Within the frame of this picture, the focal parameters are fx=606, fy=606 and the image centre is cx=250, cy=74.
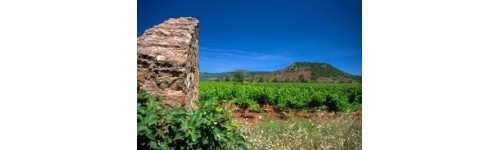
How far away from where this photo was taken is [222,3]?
4.05m

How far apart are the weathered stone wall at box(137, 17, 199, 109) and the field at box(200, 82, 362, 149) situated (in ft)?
0.74

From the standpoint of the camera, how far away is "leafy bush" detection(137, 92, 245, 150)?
4.00 metres

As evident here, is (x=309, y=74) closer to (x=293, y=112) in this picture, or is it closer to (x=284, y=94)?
(x=284, y=94)

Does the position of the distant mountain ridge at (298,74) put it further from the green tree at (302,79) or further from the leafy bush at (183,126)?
the leafy bush at (183,126)

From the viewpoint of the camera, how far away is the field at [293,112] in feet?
A: 14.3

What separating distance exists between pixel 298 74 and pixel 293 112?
717 mm

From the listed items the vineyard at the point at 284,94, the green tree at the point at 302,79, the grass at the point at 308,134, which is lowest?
the grass at the point at 308,134

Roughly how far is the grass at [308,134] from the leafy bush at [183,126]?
1.34 ft

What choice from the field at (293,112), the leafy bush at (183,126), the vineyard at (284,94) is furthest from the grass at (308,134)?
the leafy bush at (183,126)

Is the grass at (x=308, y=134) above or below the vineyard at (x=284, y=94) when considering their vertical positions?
below

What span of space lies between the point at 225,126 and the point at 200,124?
0.18m

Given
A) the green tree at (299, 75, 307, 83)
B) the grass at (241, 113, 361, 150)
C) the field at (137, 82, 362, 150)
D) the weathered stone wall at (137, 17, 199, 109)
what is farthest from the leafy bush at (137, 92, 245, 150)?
the green tree at (299, 75, 307, 83)
